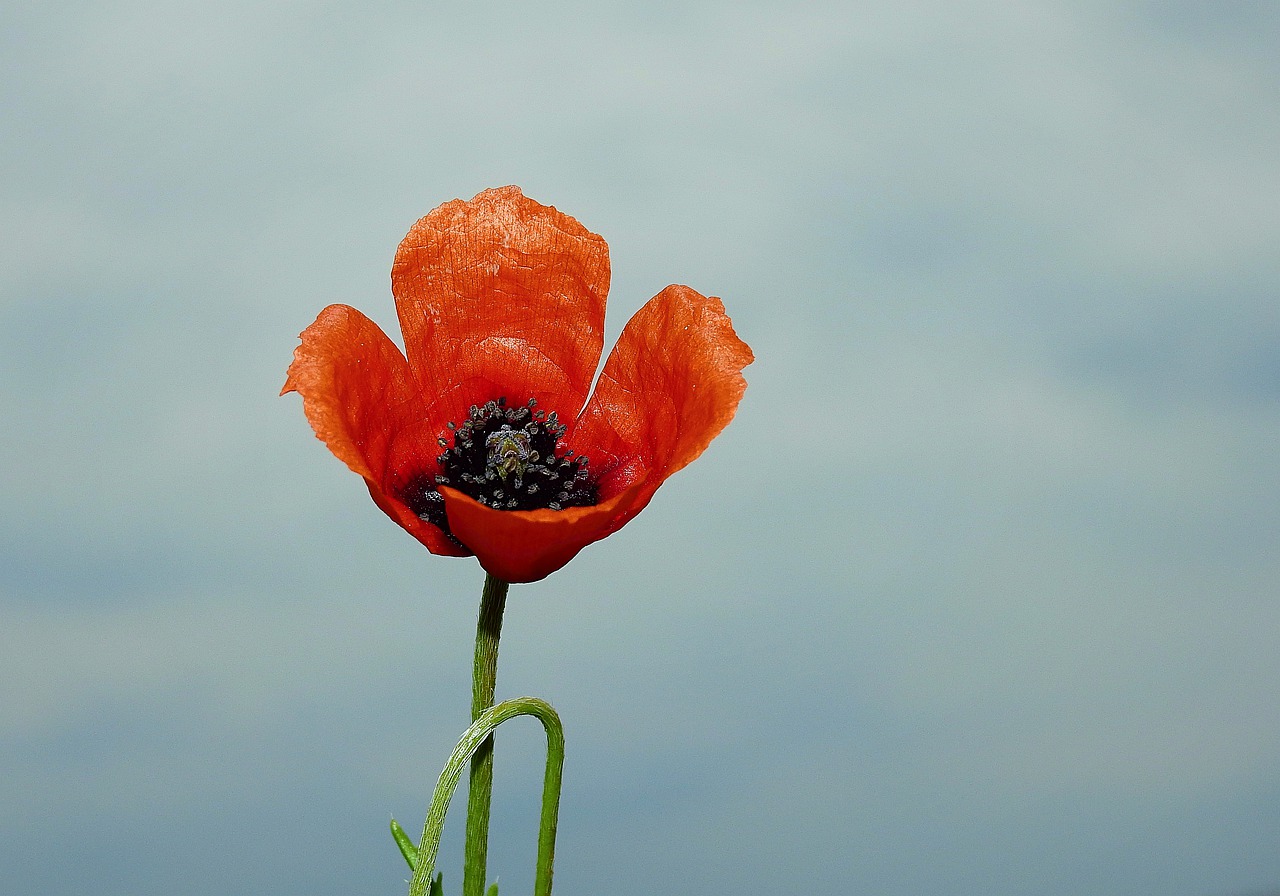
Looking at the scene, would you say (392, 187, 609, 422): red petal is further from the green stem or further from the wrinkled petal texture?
the green stem

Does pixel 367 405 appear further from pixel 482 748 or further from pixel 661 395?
pixel 482 748

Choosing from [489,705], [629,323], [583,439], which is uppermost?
[629,323]

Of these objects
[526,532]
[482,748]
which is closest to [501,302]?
[526,532]

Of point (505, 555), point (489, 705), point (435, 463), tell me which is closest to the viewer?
point (505, 555)

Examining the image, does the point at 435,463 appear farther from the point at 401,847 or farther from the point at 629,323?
the point at 401,847

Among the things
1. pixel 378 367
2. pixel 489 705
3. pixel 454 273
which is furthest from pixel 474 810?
pixel 454 273

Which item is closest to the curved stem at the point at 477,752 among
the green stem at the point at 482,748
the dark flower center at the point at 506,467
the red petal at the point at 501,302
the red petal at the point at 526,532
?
the green stem at the point at 482,748

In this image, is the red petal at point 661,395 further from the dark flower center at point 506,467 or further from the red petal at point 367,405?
the red petal at point 367,405
